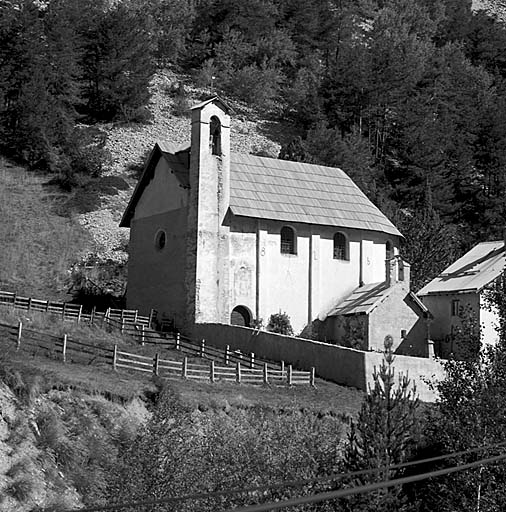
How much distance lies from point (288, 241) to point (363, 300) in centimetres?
452

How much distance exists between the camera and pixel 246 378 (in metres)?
35.8

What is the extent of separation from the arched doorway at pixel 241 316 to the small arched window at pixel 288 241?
343cm

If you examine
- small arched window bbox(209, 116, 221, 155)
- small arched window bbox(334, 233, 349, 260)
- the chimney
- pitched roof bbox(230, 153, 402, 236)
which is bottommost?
the chimney

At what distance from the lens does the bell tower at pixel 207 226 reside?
148 ft

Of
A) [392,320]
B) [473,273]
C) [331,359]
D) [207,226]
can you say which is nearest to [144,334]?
[207,226]

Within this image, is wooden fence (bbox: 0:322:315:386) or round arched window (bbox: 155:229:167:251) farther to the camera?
round arched window (bbox: 155:229:167:251)

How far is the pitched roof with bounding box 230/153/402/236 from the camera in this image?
156ft

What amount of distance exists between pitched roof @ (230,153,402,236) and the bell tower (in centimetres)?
104

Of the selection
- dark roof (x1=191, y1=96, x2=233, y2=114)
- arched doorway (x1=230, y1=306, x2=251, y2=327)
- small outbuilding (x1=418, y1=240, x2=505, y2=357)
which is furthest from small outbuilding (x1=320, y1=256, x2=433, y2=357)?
dark roof (x1=191, y1=96, x2=233, y2=114)

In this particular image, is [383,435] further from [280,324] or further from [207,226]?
[207,226]

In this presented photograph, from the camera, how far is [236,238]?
152ft

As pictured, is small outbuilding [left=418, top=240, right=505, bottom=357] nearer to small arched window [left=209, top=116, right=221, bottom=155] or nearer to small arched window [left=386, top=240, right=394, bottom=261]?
small arched window [left=386, top=240, right=394, bottom=261]

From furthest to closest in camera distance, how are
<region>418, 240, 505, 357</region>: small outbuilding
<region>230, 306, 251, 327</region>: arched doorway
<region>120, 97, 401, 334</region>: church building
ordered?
<region>230, 306, 251, 327</region>: arched doorway, <region>120, 97, 401, 334</region>: church building, <region>418, 240, 505, 357</region>: small outbuilding

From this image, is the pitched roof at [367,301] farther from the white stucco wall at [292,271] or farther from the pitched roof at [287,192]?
the pitched roof at [287,192]
